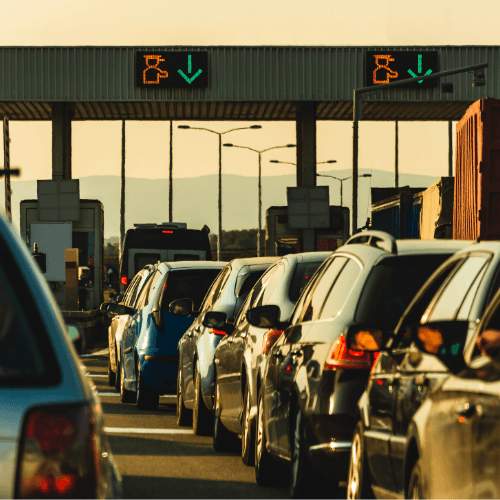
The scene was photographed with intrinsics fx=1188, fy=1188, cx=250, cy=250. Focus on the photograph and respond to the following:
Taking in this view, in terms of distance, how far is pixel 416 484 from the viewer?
14.6 ft

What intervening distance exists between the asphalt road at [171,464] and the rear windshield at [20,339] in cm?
447

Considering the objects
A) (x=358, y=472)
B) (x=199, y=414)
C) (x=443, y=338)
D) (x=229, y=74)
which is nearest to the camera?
(x=443, y=338)

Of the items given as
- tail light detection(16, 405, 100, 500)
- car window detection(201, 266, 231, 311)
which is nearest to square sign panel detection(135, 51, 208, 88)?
car window detection(201, 266, 231, 311)

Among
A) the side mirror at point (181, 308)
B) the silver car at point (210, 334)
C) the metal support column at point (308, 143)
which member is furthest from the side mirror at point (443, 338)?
the metal support column at point (308, 143)

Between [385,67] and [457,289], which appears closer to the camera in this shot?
[457,289]

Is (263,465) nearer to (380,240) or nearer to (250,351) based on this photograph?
(250,351)

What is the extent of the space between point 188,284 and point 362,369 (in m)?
7.50

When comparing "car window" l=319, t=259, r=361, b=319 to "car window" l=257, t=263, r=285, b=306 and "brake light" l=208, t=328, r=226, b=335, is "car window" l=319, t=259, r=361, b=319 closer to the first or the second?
"car window" l=257, t=263, r=285, b=306

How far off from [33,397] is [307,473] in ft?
12.7

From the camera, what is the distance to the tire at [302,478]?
259 inches

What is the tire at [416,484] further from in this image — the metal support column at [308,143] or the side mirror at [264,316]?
the metal support column at [308,143]

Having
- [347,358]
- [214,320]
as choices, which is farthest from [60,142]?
[347,358]

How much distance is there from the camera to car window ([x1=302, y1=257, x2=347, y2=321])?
6.80 m

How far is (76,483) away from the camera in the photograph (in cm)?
291
